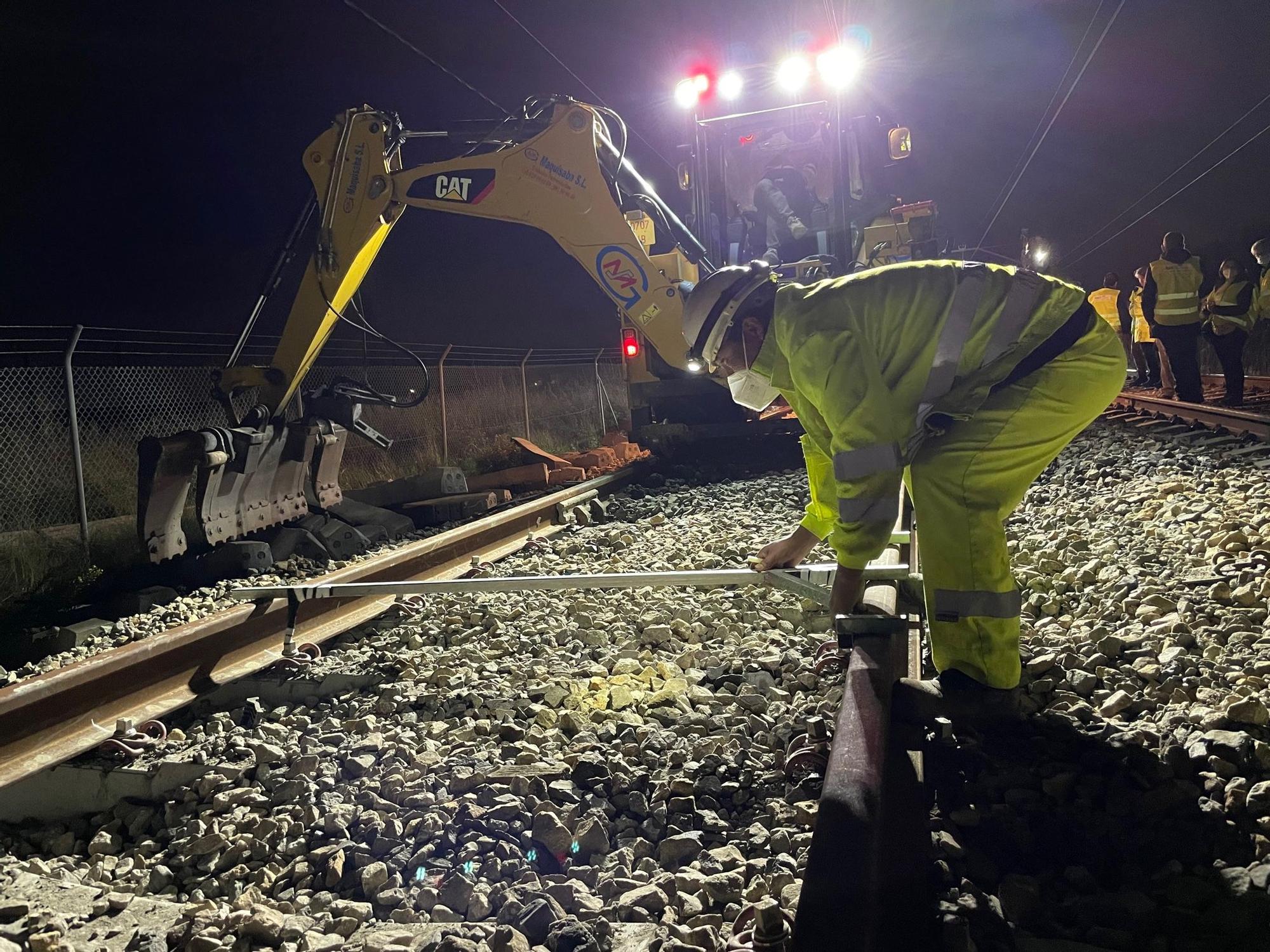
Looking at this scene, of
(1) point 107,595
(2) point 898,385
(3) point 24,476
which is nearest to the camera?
(2) point 898,385

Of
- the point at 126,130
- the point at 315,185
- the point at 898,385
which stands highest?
the point at 126,130

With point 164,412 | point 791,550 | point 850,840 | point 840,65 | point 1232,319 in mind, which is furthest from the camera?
point 164,412

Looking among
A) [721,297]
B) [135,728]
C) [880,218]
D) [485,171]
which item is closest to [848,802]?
[721,297]

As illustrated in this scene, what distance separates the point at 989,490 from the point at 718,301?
3.39ft

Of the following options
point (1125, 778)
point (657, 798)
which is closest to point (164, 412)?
point (657, 798)

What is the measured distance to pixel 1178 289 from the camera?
1057 centimetres

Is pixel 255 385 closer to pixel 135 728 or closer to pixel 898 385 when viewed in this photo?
pixel 135 728

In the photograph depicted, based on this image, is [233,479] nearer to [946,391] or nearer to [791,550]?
[791,550]

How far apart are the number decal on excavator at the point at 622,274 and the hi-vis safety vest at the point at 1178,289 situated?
8002mm

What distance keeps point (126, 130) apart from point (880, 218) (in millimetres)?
13228

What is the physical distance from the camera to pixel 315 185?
6355mm

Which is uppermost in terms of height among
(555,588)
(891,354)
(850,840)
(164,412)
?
(164,412)

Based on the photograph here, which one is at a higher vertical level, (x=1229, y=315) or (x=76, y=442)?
(x=1229, y=315)

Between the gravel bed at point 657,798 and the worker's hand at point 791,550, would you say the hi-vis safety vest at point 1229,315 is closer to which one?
the gravel bed at point 657,798
